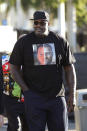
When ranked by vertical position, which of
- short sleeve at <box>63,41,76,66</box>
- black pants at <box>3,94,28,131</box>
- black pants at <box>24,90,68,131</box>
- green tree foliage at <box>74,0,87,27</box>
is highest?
short sleeve at <box>63,41,76,66</box>

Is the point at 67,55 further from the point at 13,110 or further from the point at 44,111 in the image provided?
the point at 13,110

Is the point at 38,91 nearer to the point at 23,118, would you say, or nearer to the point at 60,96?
the point at 60,96

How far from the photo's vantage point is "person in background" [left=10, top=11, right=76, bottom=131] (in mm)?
4887

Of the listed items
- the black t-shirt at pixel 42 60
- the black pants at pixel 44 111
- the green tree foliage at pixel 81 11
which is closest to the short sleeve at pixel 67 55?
the black t-shirt at pixel 42 60

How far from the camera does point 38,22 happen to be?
494 cm

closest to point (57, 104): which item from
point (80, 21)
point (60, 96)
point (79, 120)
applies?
point (60, 96)

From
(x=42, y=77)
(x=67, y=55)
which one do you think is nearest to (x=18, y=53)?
(x=42, y=77)

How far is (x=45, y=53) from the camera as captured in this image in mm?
4922

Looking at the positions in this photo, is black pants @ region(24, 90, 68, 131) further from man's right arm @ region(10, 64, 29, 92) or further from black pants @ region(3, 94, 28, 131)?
black pants @ region(3, 94, 28, 131)

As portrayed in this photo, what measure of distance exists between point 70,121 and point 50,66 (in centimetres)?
509

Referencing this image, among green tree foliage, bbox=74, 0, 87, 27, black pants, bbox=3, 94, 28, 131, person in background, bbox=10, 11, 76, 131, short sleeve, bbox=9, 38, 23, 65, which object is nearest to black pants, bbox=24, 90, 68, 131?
person in background, bbox=10, 11, 76, 131

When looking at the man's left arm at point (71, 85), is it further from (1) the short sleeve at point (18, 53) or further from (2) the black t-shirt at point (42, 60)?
(1) the short sleeve at point (18, 53)

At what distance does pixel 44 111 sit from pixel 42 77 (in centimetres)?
33

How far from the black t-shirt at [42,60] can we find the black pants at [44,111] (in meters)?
0.07
